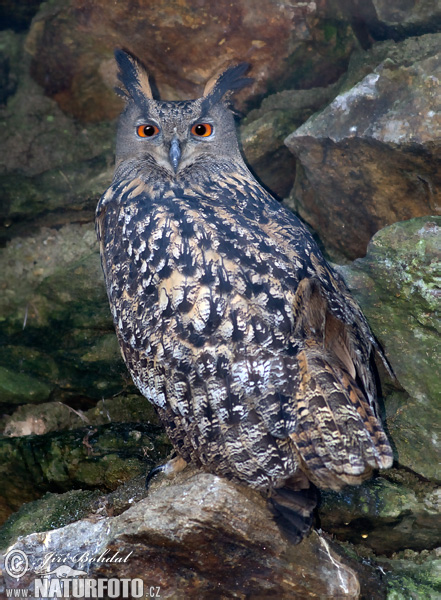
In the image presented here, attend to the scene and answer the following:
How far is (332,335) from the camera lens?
100.0 inches

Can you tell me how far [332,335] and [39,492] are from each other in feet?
6.12

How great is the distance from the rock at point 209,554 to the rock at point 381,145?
175 centimetres

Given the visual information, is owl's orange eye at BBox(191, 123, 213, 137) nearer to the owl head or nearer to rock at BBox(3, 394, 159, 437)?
the owl head

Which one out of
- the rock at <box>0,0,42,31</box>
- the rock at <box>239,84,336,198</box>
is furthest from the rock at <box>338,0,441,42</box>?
the rock at <box>0,0,42,31</box>

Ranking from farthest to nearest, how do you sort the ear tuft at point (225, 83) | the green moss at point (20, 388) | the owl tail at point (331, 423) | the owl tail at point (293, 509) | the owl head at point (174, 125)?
the green moss at point (20, 388), the ear tuft at point (225, 83), the owl head at point (174, 125), the owl tail at point (293, 509), the owl tail at point (331, 423)

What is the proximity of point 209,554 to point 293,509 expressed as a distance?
371 millimetres

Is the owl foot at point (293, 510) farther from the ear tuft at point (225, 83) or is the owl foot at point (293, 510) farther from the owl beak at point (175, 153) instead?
the ear tuft at point (225, 83)

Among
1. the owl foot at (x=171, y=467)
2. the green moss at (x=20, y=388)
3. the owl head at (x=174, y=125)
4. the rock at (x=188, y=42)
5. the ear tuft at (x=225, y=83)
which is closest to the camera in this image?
the owl foot at (x=171, y=467)

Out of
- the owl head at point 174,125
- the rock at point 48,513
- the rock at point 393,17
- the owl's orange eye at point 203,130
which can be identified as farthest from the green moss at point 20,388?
the rock at point 393,17

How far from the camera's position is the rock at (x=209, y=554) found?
2264 millimetres

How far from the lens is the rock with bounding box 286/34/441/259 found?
291cm

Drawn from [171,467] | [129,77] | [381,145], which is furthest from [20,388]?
[381,145]

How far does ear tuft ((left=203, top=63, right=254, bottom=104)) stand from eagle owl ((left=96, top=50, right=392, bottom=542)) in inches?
23.8

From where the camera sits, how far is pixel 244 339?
7.55 feet
